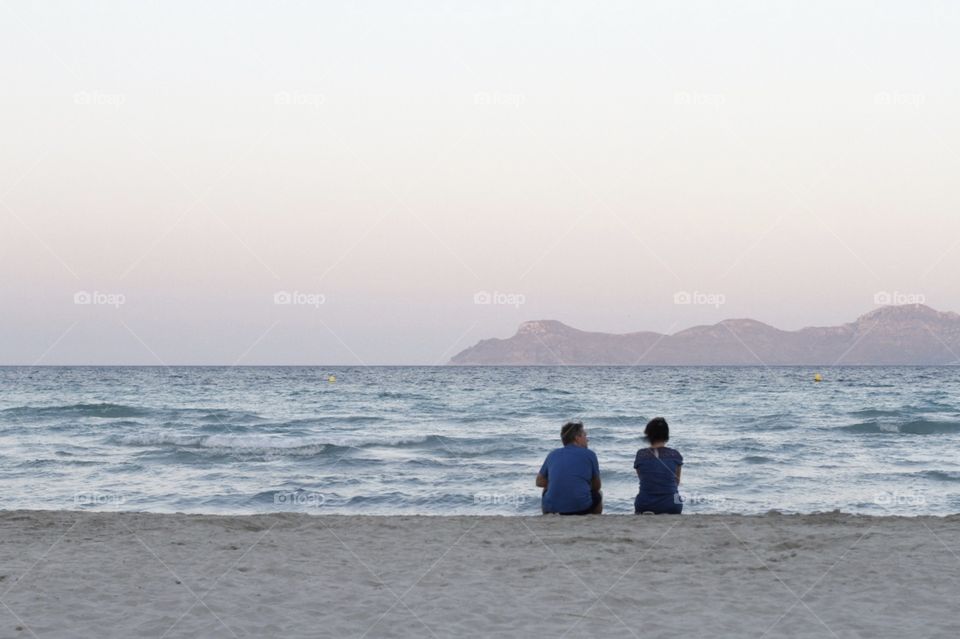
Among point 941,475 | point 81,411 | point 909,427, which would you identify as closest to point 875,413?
point 909,427

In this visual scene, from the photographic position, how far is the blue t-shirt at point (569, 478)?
9781mm

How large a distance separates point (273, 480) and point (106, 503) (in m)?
3.17

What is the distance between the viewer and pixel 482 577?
737cm

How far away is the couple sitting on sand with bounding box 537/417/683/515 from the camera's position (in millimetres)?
9852

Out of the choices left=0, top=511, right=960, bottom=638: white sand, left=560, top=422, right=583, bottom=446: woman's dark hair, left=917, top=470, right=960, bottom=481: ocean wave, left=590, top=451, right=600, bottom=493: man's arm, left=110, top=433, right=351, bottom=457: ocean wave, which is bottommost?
left=917, top=470, right=960, bottom=481: ocean wave

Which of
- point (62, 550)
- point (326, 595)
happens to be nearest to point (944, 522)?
point (326, 595)

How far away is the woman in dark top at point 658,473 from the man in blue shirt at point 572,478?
0.53 meters

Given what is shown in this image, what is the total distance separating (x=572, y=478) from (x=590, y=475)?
206mm

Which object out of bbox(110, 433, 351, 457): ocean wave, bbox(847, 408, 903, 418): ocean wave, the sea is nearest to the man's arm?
the sea

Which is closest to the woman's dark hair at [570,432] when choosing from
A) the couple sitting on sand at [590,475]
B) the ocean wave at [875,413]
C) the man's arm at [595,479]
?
the couple sitting on sand at [590,475]

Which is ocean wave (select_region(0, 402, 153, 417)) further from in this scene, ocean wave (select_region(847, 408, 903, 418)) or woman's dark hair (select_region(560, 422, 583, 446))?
woman's dark hair (select_region(560, 422, 583, 446))

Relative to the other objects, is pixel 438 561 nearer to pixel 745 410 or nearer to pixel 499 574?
pixel 499 574

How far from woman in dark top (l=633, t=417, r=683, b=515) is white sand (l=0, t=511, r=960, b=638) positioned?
0.51m

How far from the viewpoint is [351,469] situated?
59.4 feet
